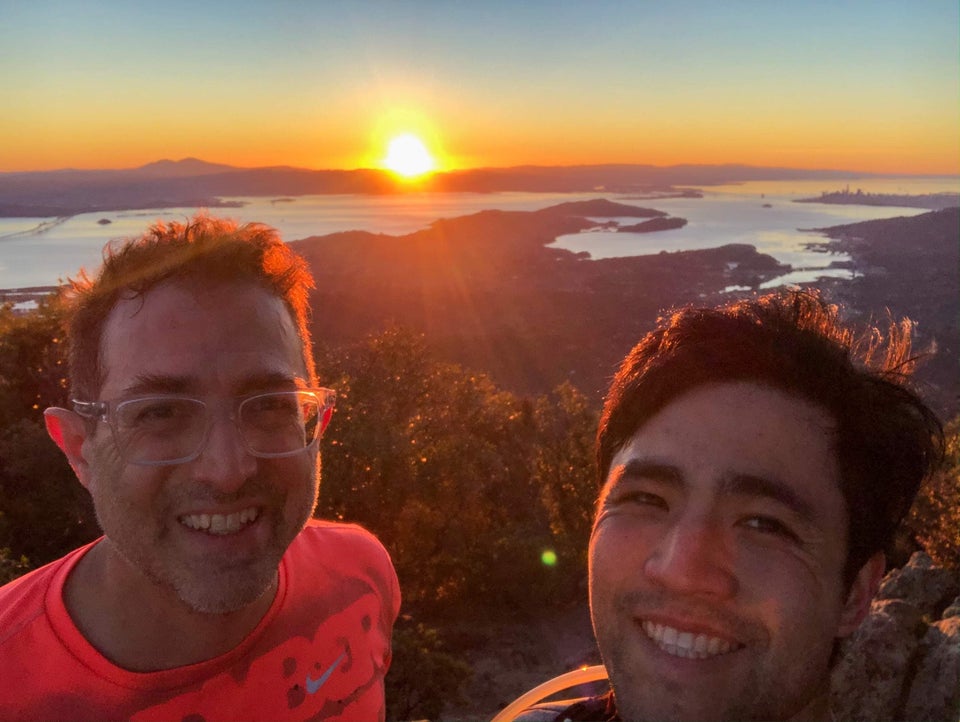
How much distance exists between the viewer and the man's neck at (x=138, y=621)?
1805 millimetres

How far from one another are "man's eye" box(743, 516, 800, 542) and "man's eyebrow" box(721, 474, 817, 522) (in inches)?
1.9

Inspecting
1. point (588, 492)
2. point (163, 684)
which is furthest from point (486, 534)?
point (163, 684)

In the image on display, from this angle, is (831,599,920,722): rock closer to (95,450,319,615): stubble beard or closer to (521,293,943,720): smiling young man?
(521,293,943,720): smiling young man

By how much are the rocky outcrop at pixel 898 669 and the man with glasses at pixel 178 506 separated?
3950mm

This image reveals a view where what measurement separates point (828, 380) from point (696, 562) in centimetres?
71

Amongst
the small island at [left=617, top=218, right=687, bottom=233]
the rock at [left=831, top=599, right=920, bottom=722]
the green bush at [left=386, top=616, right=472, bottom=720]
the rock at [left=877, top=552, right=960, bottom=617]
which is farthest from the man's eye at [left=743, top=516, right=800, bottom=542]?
the small island at [left=617, top=218, right=687, bottom=233]

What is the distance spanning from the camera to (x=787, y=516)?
5.21 ft

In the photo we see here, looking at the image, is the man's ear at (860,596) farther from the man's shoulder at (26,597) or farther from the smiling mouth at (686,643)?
the man's shoulder at (26,597)

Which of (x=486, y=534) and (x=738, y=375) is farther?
(x=486, y=534)

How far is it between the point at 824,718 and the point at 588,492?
10.6 metres

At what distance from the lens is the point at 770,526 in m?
1.59

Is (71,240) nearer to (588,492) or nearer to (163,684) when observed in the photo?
(163,684)

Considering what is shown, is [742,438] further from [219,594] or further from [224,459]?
[219,594]

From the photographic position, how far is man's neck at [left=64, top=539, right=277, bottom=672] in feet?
5.92
